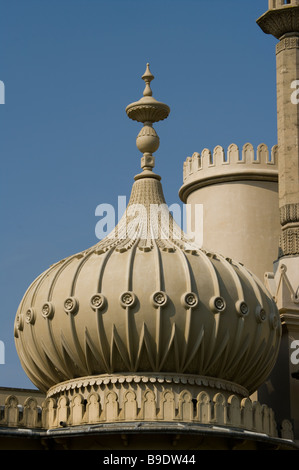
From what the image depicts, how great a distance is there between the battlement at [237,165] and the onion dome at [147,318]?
8240 mm

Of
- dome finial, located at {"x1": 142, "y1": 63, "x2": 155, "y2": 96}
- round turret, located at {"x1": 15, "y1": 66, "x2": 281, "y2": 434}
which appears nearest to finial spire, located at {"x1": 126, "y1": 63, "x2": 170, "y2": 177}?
dome finial, located at {"x1": 142, "y1": 63, "x2": 155, "y2": 96}

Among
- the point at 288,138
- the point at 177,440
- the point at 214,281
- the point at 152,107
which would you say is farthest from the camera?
the point at 288,138

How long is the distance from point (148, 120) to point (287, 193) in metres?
5.57

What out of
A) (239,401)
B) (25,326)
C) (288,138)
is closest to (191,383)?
(239,401)

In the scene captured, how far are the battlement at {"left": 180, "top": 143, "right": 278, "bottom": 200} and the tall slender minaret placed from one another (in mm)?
1449

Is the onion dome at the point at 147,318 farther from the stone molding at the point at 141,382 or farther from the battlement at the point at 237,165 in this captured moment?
the battlement at the point at 237,165

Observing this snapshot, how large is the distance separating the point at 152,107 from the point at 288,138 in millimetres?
5704

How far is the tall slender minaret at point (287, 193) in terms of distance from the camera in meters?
32.1

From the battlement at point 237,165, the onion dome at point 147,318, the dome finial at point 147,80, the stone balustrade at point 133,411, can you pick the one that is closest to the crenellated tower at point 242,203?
the battlement at point 237,165

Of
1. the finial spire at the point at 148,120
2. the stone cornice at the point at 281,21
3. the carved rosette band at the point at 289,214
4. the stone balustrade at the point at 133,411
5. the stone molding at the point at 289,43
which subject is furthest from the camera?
the stone cornice at the point at 281,21

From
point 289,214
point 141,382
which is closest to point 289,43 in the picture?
point 289,214

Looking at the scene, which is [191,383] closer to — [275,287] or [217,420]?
→ [217,420]

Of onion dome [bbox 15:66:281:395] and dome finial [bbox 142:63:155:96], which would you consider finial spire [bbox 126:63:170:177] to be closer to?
dome finial [bbox 142:63:155:96]
